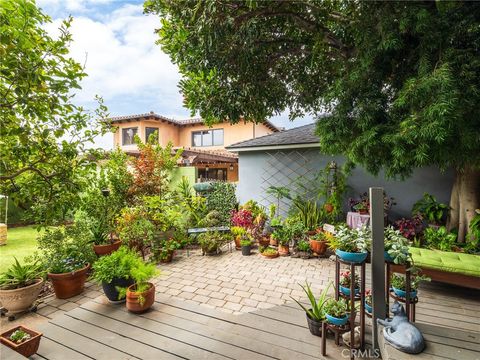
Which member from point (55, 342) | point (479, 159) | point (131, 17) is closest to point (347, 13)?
point (479, 159)

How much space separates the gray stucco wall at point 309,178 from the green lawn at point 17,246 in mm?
5915

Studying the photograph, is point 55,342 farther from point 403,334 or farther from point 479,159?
point 479,159

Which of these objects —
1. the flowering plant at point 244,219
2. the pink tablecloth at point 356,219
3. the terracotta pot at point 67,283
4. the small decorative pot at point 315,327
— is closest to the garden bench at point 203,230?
the flowering plant at point 244,219

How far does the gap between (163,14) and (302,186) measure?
4.99 metres

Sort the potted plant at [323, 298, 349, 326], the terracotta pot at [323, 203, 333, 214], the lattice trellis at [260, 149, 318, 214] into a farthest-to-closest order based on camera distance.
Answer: the lattice trellis at [260, 149, 318, 214] → the terracotta pot at [323, 203, 333, 214] → the potted plant at [323, 298, 349, 326]

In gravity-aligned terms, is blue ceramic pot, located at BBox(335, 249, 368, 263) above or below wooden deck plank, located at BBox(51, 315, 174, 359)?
above

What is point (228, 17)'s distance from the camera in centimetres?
330

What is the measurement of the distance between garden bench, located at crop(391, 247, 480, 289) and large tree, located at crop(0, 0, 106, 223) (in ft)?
12.7

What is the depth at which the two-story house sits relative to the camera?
15.4 m

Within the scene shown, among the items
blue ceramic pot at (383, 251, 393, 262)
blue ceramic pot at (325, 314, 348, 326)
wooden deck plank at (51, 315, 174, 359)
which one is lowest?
wooden deck plank at (51, 315, 174, 359)

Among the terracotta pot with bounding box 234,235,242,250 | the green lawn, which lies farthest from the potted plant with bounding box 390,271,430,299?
the green lawn

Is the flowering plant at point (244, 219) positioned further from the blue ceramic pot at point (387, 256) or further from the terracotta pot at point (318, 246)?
the blue ceramic pot at point (387, 256)

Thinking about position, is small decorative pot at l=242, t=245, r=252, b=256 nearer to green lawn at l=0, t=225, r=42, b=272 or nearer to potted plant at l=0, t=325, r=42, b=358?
potted plant at l=0, t=325, r=42, b=358

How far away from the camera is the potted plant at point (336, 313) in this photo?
222 cm
